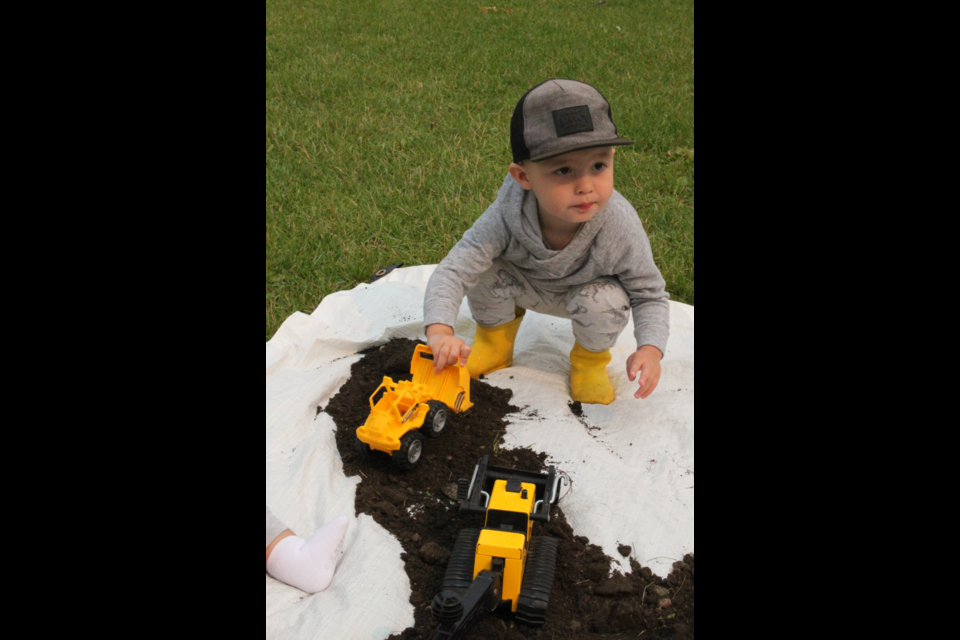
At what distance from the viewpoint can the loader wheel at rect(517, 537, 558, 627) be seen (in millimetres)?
1682

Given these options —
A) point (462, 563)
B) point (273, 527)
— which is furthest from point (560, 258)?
A: point (273, 527)

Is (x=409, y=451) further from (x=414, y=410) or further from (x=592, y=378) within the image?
(x=592, y=378)

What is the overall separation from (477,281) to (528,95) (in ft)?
2.26

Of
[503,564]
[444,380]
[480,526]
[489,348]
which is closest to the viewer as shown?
[503,564]

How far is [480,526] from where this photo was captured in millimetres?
1994

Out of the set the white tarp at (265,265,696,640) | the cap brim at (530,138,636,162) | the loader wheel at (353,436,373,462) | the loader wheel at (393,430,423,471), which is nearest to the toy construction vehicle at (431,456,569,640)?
the white tarp at (265,265,696,640)

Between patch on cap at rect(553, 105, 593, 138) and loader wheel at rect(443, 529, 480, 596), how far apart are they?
3.63 ft

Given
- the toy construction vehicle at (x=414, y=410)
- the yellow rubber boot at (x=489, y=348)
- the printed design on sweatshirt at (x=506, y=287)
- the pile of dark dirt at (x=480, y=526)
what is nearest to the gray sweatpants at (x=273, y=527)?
the pile of dark dirt at (x=480, y=526)

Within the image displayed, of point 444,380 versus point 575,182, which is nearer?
point 575,182

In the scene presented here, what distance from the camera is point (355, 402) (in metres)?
2.54

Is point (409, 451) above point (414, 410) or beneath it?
Answer: beneath

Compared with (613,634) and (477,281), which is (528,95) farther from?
(613,634)

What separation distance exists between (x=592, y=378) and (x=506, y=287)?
45cm

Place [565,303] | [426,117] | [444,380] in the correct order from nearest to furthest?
[444,380] → [565,303] → [426,117]
